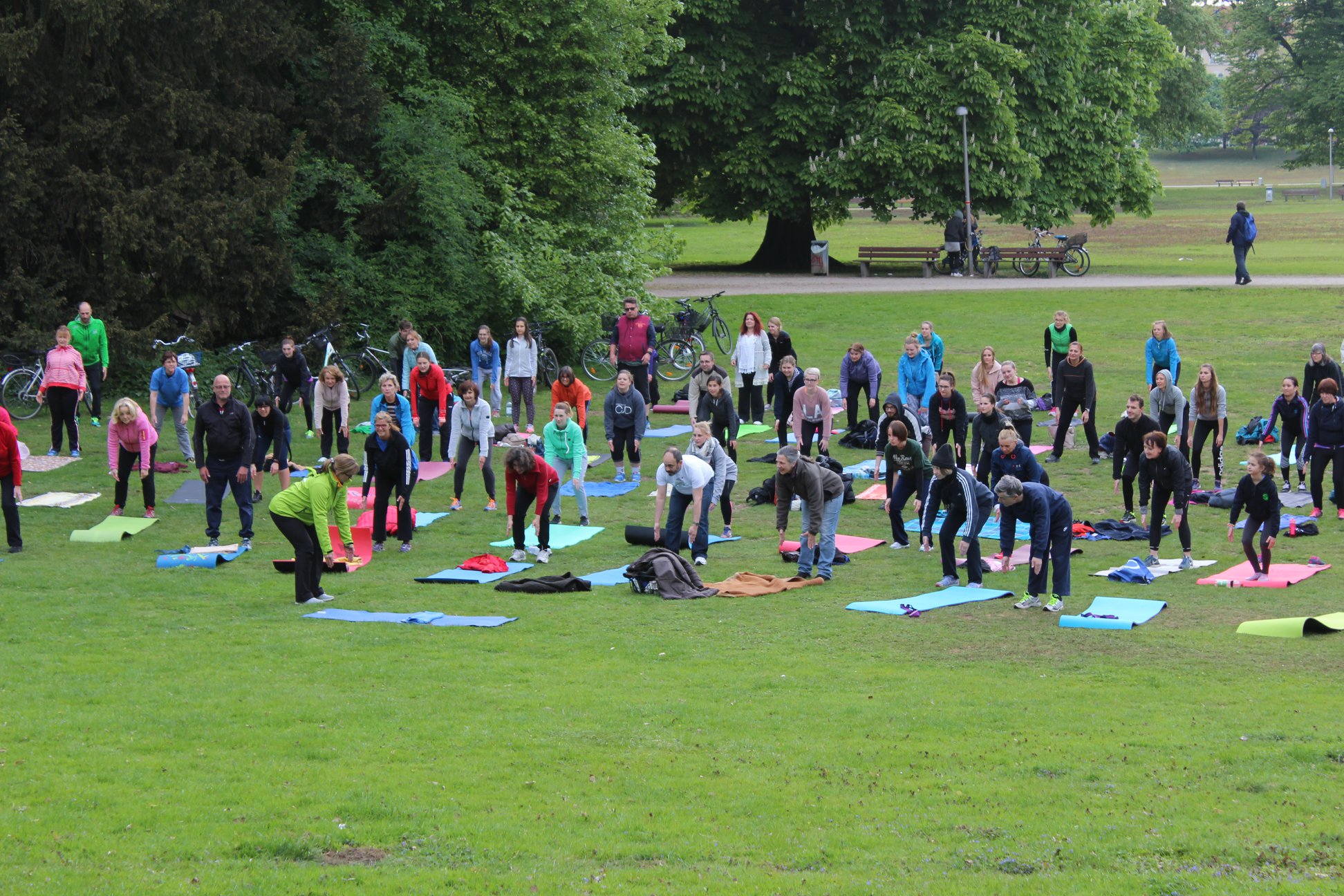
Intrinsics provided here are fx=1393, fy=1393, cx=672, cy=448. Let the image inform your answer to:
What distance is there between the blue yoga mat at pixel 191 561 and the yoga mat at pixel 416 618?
8.99 ft

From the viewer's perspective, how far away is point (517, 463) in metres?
15.8

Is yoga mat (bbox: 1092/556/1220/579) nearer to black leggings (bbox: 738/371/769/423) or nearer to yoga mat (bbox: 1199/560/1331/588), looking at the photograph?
yoga mat (bbox: 1199/560/1331/588)

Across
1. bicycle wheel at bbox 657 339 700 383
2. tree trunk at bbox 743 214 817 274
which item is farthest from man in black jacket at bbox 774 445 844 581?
tree trunk at bbox 743 214 817 274

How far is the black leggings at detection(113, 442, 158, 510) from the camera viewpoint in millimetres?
17875

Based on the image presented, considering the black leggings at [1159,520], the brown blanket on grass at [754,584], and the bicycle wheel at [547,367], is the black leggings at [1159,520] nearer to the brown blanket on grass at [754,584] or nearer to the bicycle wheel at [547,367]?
the brown blanket on grass at [754,584]

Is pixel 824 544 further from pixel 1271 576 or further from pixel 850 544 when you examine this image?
pixel 1271 576

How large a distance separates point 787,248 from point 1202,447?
2788cm

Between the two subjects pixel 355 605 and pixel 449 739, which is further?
pixel 355 605

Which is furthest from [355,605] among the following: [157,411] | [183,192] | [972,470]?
[183,192]

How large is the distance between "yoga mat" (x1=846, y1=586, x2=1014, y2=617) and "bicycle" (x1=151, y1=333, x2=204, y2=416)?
1185 cm

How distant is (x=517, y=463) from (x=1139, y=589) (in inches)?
274

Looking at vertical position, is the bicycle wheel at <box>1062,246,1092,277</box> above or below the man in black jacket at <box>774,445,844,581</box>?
above

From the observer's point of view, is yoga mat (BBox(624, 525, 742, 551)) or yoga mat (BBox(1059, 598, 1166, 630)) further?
yoga mat (BBox(624, 525, 742, 551))

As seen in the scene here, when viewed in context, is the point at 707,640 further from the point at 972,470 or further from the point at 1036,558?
the point at 972,470
